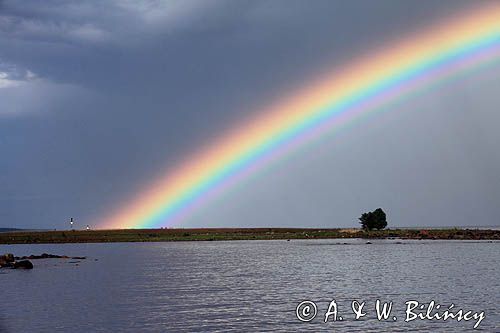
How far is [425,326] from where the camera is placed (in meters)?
35.5

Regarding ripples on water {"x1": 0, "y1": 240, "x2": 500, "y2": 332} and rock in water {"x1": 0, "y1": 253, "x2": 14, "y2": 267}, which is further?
rock in water {"x1": 0, "y1": 253, "x2": 14, "y2": 267}

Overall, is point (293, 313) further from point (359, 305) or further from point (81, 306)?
point (81, 306)

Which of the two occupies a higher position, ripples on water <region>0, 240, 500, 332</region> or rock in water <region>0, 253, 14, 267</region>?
rock in water <region>0, 253, 14, 267</region>

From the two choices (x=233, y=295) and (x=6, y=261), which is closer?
(x=233, y=295)

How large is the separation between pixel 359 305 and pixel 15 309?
1093 inches

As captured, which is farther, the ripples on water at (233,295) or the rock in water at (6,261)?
the rock in water at (6,261)

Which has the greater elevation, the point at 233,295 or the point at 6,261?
the point at 6,261

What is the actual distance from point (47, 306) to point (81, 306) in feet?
9.53

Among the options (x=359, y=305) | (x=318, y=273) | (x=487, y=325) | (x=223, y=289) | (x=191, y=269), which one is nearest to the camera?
(x=487, y=325)

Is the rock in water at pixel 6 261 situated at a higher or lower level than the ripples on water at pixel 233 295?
higher

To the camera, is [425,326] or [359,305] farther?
[359,305]

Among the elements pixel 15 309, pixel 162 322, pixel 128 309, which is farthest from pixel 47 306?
pixel 162 322

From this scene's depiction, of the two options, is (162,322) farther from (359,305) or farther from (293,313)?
(359,305)

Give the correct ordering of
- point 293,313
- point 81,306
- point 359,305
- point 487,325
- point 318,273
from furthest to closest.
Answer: point 318,273 → point 81,306 → point 359,305 → point 293,313 → point 487,325
